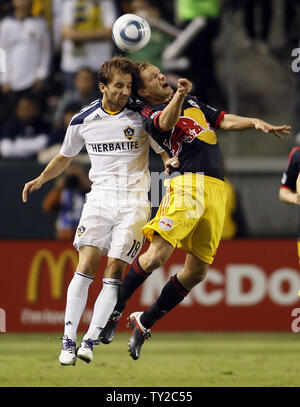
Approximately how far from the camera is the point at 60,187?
13344 mm

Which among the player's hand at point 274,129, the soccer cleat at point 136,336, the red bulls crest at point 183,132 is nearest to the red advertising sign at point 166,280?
the soccer cleat at point 136,336

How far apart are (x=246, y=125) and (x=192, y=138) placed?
55cm

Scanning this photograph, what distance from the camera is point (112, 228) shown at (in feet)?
29.7

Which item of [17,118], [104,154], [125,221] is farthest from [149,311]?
[17,118]

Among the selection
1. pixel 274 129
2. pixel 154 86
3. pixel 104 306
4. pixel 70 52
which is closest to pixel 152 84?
pixel 154 86

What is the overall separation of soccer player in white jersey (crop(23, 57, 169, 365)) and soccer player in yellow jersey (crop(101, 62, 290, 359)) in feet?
0.64

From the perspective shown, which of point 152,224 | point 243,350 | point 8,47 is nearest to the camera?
point 152,224

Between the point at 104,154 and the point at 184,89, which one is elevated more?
the point at 184,89

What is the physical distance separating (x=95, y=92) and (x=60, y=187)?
6.65 feet

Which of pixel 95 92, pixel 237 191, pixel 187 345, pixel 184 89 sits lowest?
pixel 187 345

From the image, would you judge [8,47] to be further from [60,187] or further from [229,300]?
[229,300]

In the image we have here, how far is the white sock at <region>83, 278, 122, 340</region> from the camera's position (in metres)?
8.73

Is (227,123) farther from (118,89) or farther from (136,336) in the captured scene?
(136,336)

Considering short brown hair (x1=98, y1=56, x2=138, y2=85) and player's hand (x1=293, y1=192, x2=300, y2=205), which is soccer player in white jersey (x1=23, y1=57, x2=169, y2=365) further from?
player's hand (x1=293, y1=192, x2=300, y2=205)
